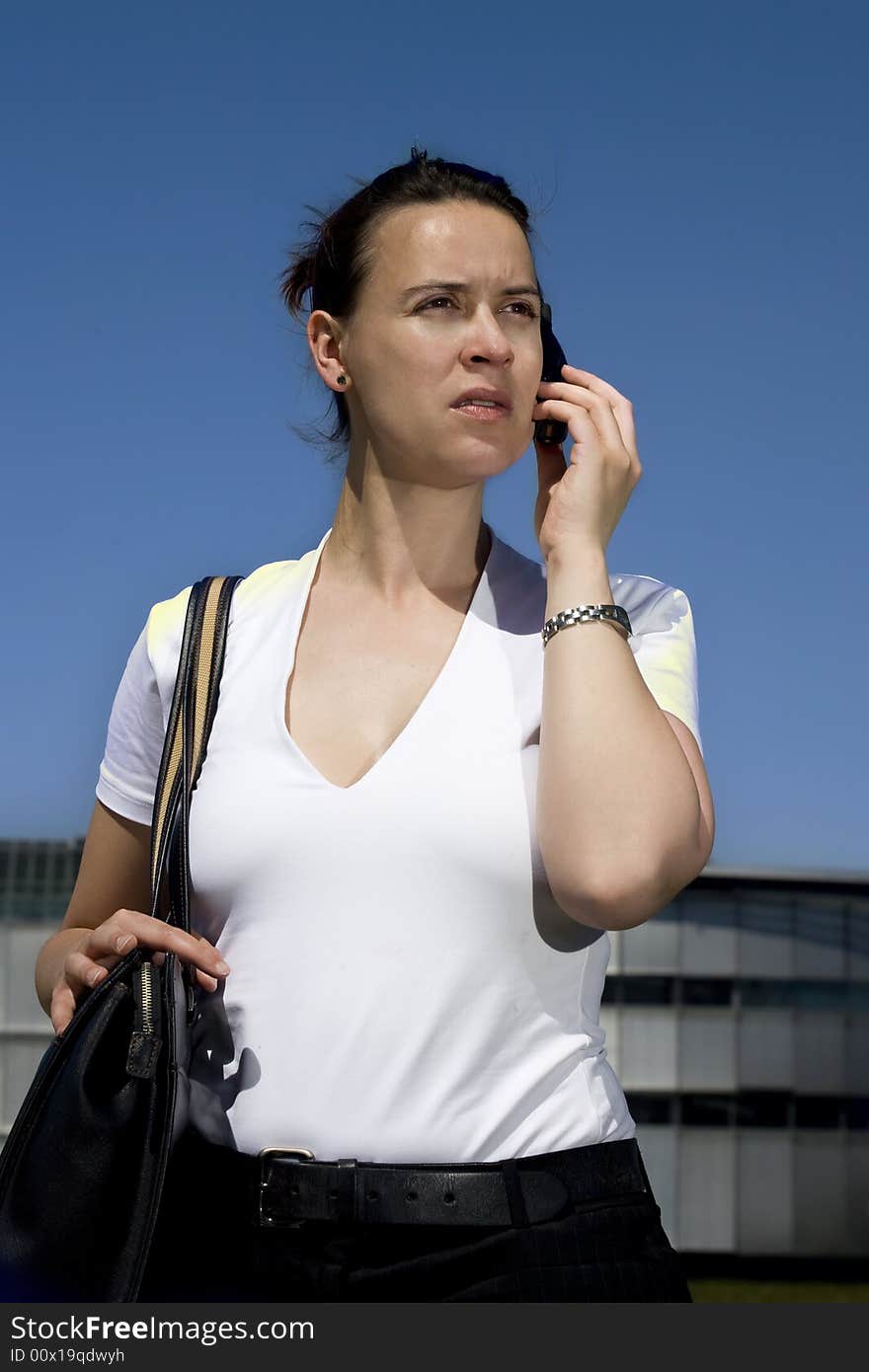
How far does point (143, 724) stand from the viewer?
10.0ft

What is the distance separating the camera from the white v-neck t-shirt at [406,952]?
2.47 meters

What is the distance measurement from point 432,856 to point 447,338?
99 centimetres

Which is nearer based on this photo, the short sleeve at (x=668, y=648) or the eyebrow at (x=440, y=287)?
the short sleeve at (x=668, y=648)

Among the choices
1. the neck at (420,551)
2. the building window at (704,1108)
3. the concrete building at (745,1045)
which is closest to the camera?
the neck at (420,551)

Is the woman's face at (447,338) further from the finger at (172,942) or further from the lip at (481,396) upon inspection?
the finger at (172,942)

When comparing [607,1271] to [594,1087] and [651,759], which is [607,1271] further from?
[651,759]

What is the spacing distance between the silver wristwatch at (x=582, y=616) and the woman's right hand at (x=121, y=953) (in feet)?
2.63

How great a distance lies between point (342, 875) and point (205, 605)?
77 cm

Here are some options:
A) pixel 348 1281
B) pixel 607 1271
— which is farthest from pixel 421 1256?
pixel 607 1271

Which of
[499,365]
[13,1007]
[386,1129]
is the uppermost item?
[499,365]

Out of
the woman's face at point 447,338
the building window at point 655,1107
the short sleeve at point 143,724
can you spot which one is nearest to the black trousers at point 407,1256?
the short sleeve at point 143,724

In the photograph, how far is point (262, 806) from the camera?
2.67m

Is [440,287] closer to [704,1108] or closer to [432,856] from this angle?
[432,856]

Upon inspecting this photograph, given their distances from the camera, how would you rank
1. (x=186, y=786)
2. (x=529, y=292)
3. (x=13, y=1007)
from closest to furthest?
1. (x=186, y=786)
2. (x=529, y=292)
3. (x=13, y=1007)
